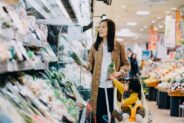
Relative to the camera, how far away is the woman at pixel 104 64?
430cm

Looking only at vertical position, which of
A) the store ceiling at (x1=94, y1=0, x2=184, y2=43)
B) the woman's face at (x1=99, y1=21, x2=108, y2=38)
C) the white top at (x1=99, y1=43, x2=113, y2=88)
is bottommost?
the store ceiling at (x1=94, y1=0, x2=184, y2=43)

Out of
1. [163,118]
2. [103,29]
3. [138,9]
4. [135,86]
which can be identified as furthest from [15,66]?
[138,9]

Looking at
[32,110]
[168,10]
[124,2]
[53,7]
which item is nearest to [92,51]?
[53,7]

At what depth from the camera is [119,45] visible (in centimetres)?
440

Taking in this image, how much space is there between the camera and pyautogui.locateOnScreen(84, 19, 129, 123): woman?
14.1 feet

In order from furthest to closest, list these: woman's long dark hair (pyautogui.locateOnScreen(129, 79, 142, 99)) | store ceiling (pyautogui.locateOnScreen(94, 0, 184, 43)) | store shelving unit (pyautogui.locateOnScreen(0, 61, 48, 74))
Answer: store ceiling (pyautogui.locateOnScreen(94, 0, 184, 43)), woman's long dark hair (pyautogui.locateOnScreen(129, 79, 142, 99)), store shelving unit (pyautogui.locateOnScreen(0, 61, 48, 74))

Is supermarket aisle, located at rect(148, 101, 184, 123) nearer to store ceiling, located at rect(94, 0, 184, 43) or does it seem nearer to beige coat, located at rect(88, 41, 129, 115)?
beige coat, located at rect(88, 41, 129, 115)

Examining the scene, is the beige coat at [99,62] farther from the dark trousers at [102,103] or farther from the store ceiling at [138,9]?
the store ceiling at [138,9]

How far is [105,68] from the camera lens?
4.33 m

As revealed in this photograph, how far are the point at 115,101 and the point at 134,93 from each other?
0.62 meters

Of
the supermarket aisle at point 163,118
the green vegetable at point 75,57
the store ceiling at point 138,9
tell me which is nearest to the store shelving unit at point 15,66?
the green vegetable at point 75,57

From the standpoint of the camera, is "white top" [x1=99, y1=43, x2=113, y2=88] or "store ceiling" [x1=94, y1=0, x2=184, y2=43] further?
"store ceiling" [x1=94, y1=0, x2=184, y2=43]

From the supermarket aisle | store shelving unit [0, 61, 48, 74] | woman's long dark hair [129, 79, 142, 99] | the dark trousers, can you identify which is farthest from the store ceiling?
store shelving unit [0, 61, 48, 74]

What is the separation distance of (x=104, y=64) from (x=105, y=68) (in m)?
0.05
